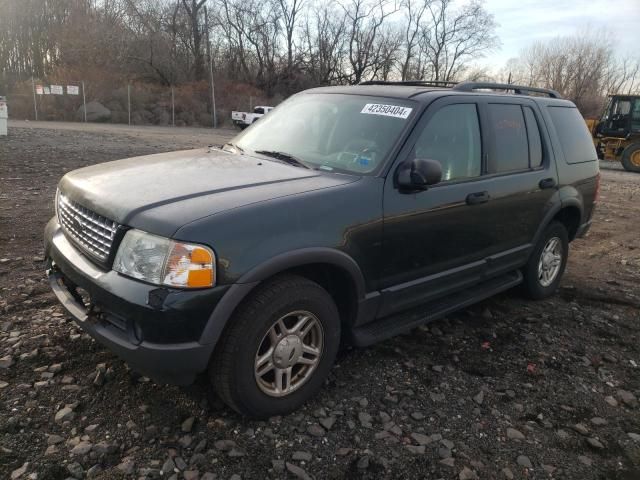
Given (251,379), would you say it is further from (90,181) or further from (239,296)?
(90,181)

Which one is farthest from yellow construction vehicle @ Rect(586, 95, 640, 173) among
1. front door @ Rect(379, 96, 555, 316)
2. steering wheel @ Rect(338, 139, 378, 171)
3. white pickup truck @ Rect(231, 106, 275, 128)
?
steering wheel @ Rect(338, 139, 378, 171)

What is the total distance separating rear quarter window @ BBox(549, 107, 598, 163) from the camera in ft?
15.7

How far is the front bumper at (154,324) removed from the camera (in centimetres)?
233

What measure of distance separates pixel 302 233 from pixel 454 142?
5.26ft

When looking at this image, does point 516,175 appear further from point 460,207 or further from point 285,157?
point 285,157

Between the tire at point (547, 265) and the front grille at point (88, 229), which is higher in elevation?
the front grille at point (88, 229)

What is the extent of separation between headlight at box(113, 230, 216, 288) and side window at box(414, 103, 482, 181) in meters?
1.66

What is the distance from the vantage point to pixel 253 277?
2.46 m

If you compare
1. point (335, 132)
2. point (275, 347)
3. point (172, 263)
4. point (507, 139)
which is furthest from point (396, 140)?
point (172, 263)

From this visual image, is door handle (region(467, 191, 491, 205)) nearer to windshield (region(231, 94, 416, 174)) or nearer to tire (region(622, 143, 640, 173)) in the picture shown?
windshield (region(231, 94, 416, 174))

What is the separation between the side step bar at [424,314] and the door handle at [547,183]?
33.0 inches

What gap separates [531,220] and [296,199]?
8.46 ft

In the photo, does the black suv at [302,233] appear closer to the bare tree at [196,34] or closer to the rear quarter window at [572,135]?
the rear quarter window at [572,135]

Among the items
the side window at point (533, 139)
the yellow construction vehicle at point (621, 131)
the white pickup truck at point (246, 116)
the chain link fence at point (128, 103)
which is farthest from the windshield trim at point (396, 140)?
the chain link fence at point (128, 103)
